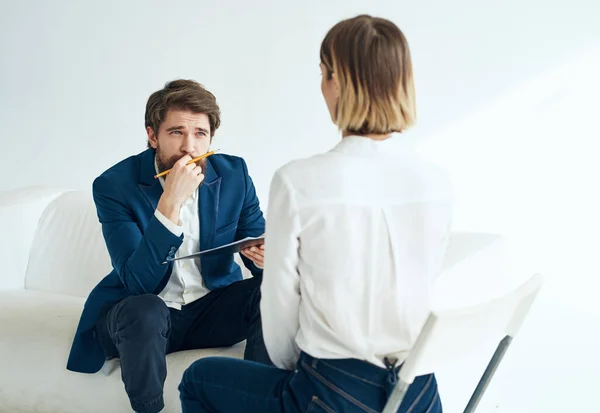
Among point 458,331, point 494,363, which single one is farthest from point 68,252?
point 458,331

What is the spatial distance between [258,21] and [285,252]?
2.27 m

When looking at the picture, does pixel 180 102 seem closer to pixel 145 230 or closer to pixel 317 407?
pixel 145 230

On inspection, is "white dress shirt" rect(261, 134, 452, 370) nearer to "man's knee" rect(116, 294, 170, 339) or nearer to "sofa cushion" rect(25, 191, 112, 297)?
"man's knee" rect(116, 294, 170, 339)

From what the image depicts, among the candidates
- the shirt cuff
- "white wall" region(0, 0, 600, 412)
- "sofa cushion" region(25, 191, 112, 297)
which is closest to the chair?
the shirt cuff

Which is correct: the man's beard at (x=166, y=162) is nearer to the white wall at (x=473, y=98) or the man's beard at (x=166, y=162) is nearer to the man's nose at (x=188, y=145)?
the man's nose at (x=188, y=145)

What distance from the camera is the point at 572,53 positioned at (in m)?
3.04

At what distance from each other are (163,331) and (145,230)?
26 cm

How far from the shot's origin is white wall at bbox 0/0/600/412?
3.05 m

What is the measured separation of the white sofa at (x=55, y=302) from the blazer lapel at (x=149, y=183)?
436 mm

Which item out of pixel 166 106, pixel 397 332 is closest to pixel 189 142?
pixel 166 106

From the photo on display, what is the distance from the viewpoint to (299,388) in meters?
1.34

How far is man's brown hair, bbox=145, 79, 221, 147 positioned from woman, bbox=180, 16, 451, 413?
32.8 inches

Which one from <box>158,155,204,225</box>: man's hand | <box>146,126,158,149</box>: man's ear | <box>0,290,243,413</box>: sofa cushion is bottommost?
<box>0,290,243,413</box>: sofa cushion

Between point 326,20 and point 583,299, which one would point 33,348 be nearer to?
point 326,20
